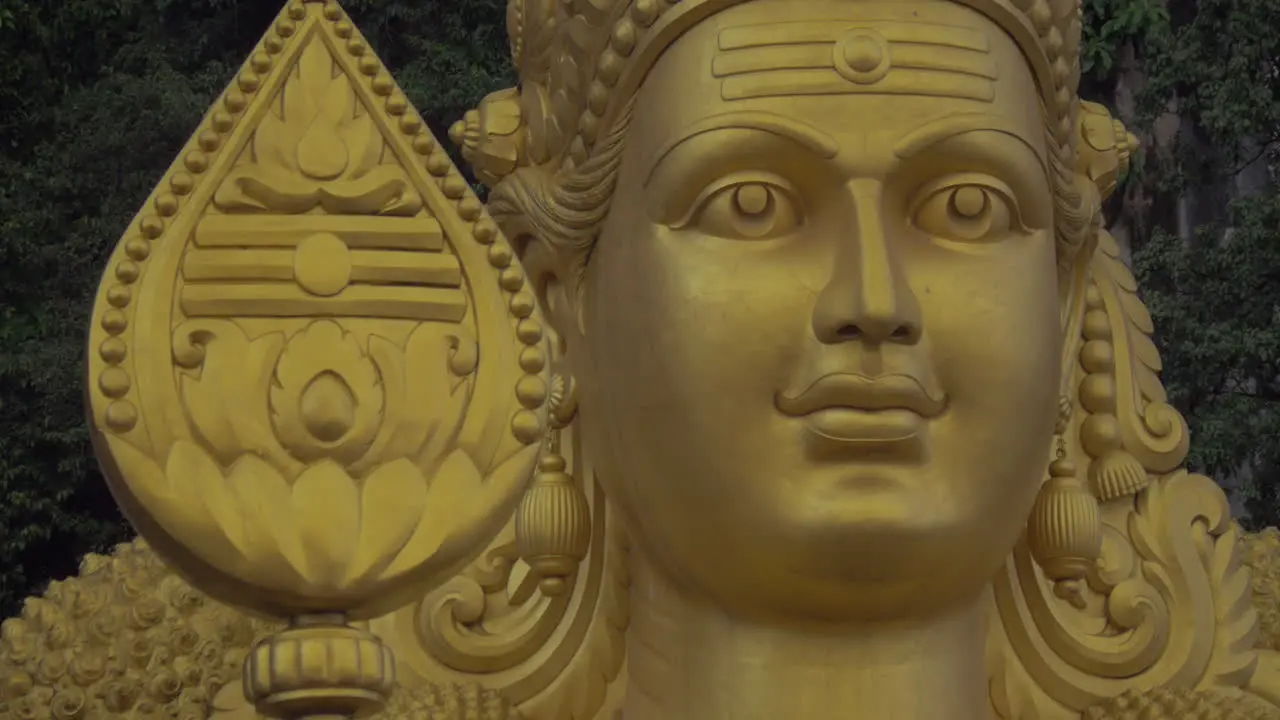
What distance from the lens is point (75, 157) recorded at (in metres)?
9.62

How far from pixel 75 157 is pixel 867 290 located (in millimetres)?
7177

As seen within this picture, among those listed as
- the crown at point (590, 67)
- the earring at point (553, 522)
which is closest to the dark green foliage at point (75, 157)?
the crown at point (590, 67)

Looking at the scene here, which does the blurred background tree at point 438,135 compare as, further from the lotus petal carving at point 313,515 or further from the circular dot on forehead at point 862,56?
the lotus petal carving at point 313,515

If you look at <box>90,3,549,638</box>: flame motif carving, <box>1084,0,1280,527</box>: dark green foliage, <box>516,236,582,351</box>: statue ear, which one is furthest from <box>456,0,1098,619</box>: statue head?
<box>1084,0,1280,527</box>: dark green foliage

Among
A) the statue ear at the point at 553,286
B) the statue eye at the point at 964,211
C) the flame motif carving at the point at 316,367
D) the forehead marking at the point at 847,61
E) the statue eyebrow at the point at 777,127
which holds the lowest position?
the statue ear at the point at 553,286

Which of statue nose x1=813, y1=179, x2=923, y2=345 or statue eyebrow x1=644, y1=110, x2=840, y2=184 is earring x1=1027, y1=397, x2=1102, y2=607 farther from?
statue eyebrow x1=644, y1=110, x2=840, y2=184

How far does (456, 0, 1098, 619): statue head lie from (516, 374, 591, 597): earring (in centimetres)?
20

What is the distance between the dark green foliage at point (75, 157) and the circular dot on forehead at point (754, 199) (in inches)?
235

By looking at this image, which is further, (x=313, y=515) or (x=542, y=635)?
(x=542, y=635)

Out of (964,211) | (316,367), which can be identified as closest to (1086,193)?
(964,211)

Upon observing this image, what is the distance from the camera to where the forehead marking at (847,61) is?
129 inches

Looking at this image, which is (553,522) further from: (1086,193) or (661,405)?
(1086,193)

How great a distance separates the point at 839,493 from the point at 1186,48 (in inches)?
245

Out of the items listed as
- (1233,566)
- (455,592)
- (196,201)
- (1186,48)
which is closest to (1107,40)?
(1186,48)
